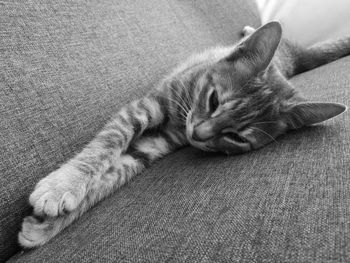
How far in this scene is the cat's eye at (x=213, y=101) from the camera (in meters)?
1.09

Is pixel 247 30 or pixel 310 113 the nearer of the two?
pixel 310 113

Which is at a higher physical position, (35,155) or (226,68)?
(35,155)

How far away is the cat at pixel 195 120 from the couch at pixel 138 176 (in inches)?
1.9

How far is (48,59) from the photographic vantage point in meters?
0.97

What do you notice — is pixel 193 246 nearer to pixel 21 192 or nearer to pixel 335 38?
pixel 21 192

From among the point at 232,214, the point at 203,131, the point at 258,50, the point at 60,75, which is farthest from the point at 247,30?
the point at 232,214

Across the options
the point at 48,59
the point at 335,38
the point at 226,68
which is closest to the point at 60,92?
the point at 48,59

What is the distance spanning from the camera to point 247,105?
3.53 ft

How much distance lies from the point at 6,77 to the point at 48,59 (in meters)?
0.16

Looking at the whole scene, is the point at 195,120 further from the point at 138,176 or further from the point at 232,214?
the point at 232,214

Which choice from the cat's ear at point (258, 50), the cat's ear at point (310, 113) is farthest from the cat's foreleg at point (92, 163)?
the cat's ear at point (310, 113)

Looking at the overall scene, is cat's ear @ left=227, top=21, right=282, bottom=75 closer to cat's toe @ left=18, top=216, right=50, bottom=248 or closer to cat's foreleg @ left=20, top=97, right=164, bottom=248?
cat's foreleg @ left=20, top=97, right=164, bottom=248

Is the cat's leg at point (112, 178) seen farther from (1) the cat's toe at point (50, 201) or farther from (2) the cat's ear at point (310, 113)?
(2) the cat's ear at point (310, 113)

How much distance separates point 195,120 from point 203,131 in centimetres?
6
